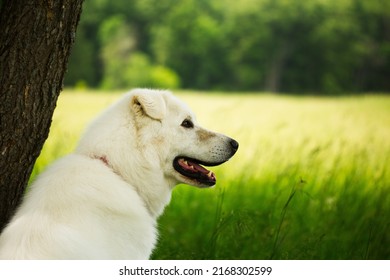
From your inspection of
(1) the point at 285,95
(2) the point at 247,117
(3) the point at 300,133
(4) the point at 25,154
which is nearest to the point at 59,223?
(4) the point at 25,154

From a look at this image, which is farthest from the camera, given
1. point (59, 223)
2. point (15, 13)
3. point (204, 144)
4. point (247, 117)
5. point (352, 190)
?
point (247, 117)

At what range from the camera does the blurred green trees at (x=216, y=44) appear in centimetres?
2594

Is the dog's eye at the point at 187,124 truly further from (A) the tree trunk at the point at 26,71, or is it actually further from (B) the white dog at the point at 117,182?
(A) the tree trunk at the point at 26,71

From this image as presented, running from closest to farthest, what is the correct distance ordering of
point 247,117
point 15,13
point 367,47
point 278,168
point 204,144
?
point 15,13, point 204,144, point 278,168, point 247,117, point 367,47

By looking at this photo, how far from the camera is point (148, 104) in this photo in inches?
134

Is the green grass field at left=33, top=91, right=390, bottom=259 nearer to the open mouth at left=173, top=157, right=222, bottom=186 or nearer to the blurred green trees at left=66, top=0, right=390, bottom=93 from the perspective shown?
the open mouth at left=173, top=157, right=222, bottom=186

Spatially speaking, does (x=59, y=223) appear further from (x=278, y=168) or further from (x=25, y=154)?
(x=278, y=168)

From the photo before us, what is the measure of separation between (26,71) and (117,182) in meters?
0.94

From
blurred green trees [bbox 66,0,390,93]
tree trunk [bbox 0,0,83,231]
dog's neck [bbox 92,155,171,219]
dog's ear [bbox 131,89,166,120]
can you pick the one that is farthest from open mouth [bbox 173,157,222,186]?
blurred green trees [bbox 66,0,390,93]

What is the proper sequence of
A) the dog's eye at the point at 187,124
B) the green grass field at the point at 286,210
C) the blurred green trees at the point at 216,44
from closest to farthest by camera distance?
the dog's eye at the point at 187,124
the green grass field at the point at 286,210
the blurred green trees at the point at 216,44

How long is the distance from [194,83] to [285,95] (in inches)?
253

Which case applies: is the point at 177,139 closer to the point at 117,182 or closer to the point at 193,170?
Answer: the point at 193,170

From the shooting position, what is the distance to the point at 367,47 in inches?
789

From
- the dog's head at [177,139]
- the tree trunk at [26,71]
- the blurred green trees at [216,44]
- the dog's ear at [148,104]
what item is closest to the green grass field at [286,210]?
the dog's head at [177,139]
